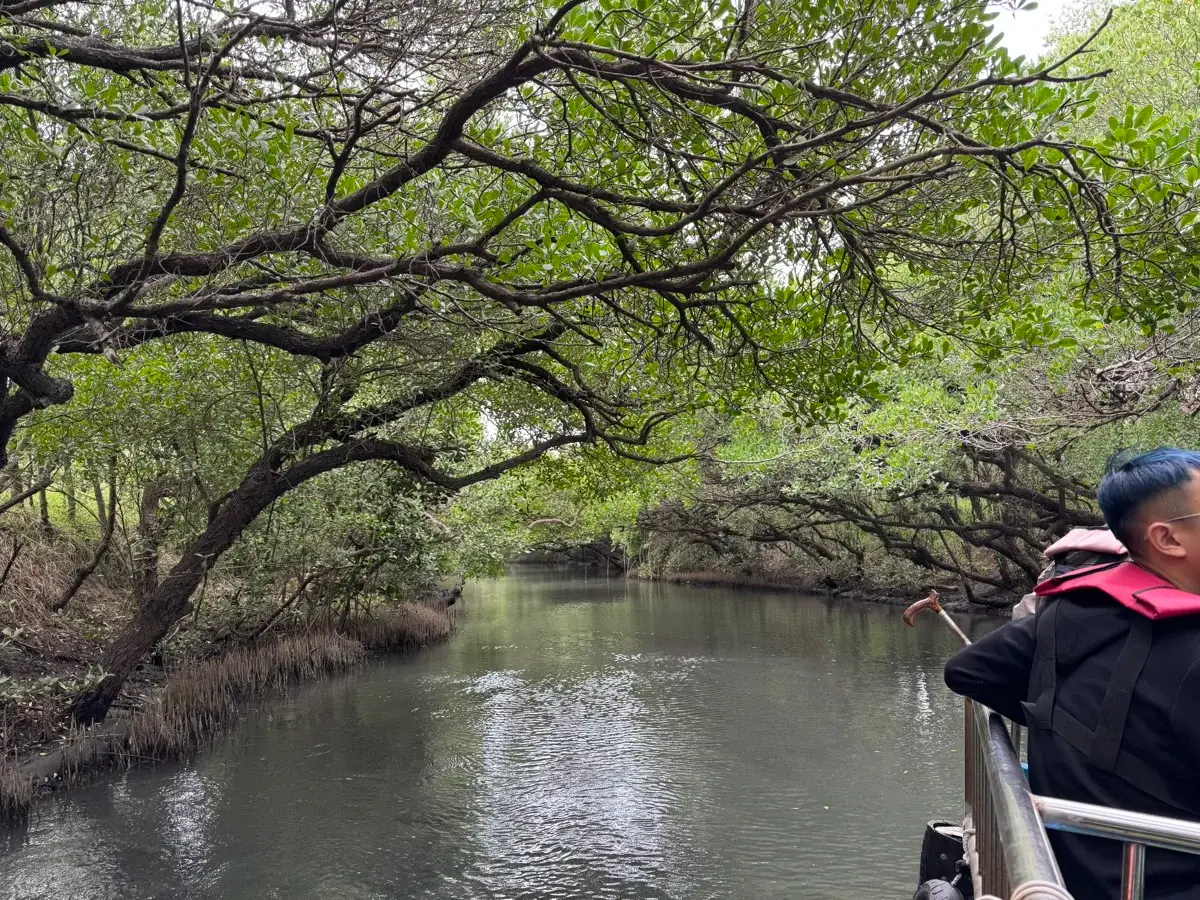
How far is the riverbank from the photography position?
26.3 feet

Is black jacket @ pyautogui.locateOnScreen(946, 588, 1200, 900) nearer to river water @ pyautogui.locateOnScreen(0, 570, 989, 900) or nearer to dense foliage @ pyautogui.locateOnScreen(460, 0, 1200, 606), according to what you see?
dense foliage @ pyautogui.locateOnScreen(460, 0, 1200, 606)

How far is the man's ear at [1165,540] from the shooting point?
1771 millimetres

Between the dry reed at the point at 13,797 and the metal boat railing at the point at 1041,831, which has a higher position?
the metal boat railing at the point at 1041,831

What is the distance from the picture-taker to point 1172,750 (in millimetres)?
1591

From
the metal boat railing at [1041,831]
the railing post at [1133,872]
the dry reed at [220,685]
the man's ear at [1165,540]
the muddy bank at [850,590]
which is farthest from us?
the muddy bank at [850,590]

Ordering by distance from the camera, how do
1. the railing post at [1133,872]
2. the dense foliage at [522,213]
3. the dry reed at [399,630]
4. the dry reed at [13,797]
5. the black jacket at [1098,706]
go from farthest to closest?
the dry reed at [399,630]
the dry reed at [13,797]
the dense foliage at [522,213]
the black jacket at [1098,706]
the railing post at [1133,872]

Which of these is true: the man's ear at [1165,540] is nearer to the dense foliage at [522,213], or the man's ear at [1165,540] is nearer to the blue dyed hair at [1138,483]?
the blue dyed hair at [1138,483]

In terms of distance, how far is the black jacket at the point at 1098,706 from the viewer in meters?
1.56

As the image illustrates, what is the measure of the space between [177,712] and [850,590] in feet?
69.7

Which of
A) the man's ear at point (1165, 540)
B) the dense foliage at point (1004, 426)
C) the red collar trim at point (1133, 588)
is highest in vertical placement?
the dense foliage at point (1004, 426)

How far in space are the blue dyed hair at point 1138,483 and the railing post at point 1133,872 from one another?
68cm

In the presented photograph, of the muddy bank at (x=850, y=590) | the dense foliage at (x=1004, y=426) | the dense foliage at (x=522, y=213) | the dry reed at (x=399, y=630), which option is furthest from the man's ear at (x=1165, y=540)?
the muddy bank at (x=850, y=590)

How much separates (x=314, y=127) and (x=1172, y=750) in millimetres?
5695

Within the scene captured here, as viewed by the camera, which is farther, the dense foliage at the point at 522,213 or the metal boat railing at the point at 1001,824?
the dense foliage at the point at 522,213
